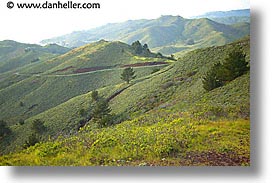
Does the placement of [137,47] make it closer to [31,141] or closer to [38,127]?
[38,127]

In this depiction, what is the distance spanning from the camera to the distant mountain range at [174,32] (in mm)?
7641

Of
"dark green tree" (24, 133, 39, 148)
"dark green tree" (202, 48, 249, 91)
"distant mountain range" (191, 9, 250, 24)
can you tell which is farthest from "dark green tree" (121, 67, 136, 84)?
"dark green tree" (24, 133, 39, 148)

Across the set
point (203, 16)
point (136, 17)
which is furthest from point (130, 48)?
point (203, 16)

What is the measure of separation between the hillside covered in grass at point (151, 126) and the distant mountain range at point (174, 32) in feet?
1.48

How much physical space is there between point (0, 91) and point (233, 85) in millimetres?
5906

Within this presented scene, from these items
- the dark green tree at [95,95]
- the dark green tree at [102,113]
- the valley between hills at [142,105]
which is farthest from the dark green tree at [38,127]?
the dark green tree at [95,95]

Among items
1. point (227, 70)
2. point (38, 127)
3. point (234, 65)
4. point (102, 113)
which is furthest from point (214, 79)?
point (38, 127)

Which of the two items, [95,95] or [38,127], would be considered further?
[95,95]

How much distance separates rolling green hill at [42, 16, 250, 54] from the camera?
804cm

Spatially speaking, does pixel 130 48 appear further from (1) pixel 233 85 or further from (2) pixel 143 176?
(2) pixel 143 176

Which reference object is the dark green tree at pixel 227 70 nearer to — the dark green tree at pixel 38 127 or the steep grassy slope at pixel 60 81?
the steep grassy slope at pixel 60 81

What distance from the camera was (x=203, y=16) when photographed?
300 inches

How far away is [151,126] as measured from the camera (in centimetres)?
723

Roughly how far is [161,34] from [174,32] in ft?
1.36
